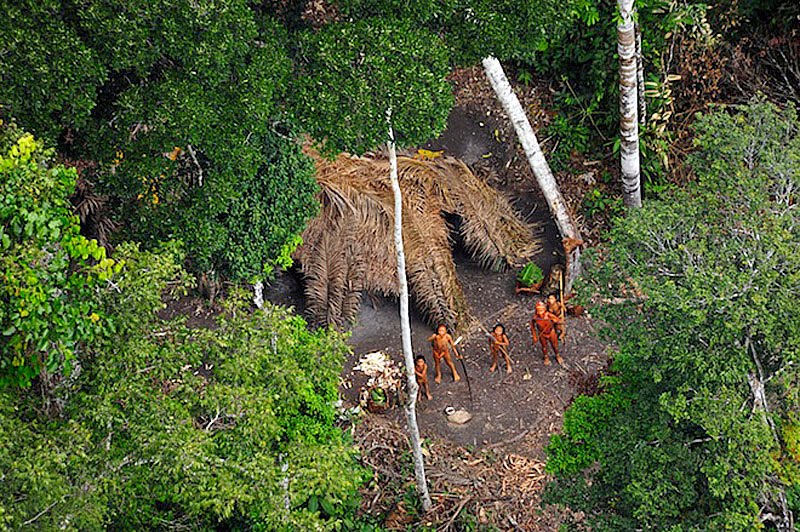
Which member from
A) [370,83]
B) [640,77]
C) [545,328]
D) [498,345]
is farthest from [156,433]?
[640,77]

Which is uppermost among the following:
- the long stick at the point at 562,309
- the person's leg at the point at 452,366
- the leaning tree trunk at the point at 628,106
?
the leaning tree trunk at the point at 628,106

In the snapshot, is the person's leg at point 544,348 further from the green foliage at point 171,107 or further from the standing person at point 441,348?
the green foliage at point 171,107

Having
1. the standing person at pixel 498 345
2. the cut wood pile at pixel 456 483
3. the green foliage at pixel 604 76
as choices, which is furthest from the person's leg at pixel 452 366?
the green foliage at pixel 604 76

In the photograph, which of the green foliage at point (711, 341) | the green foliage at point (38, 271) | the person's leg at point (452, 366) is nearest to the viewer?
the green foliage at point (38, 271)

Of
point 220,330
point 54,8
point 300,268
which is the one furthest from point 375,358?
point 54,8

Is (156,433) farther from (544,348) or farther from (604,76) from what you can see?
(604,76)

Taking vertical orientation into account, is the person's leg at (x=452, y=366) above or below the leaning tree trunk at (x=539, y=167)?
below
